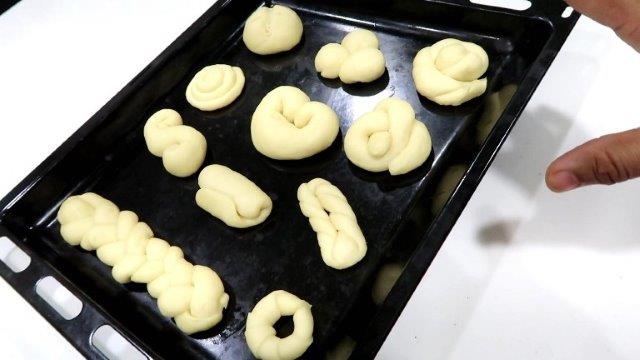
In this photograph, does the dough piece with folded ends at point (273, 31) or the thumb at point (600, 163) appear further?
the dough piece with folded ends at point (273, 31)

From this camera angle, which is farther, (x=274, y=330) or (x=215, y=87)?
(x=215, y=87)

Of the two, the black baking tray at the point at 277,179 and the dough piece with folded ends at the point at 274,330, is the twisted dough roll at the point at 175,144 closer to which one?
the black baking tray at the point at 277,179

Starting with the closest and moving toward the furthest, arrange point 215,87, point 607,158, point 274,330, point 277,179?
point 607,158 → point 274,330 → point 277,179 → point 215,87

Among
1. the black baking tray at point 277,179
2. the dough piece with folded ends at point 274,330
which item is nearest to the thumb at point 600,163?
the black baking tray at point 277,179

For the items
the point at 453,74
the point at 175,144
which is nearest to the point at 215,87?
the point at 175,144

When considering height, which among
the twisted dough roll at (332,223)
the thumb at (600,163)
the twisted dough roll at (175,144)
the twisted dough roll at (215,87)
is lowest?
the twisted dough roll at (332,223)

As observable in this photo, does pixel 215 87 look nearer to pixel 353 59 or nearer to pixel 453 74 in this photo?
pixel 353 59

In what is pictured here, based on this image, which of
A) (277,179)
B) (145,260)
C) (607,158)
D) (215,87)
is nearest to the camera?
(607,158)
